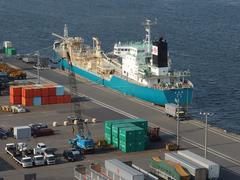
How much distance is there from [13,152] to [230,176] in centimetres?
1811

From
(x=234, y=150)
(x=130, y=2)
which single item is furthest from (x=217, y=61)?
(x=130, y=2)

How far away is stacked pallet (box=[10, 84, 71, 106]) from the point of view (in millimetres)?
76625

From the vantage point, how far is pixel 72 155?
55.2 meters

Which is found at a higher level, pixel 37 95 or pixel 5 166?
pixel 37 95

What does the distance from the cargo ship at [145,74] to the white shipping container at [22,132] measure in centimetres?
1669

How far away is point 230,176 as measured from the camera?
5119 cm

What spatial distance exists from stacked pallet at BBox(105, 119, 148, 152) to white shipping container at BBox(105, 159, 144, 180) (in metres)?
8.65

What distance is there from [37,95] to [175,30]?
66.6m

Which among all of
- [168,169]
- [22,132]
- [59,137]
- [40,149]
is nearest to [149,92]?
[59,137]

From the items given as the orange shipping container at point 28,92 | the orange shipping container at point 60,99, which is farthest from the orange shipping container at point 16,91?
the orange shipping container at point 60,99

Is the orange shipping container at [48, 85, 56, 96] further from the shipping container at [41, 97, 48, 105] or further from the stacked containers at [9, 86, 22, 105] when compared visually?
the stacked containers at [9, 86, 22, 105]

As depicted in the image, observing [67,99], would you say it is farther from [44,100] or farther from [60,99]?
[44,100]

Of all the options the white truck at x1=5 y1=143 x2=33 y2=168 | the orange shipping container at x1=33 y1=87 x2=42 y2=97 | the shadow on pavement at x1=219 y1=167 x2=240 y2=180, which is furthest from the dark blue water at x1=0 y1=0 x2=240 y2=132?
the white truck at x1=5 y1=143 x2=33 y2=168

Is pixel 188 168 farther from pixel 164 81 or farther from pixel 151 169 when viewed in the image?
pixel 164 81
